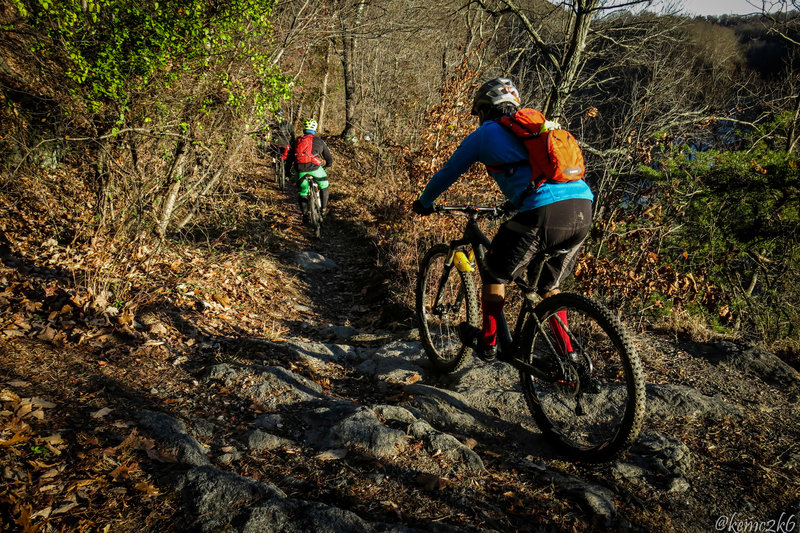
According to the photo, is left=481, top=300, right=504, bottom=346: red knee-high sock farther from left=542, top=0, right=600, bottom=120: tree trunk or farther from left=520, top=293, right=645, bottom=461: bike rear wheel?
left=542, top=0, right=600, bottom=120: tree trunk

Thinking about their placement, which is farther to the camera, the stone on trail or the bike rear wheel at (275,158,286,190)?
the bike rear wheel at (275,158,286,190)

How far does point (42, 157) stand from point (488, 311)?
19.6ft

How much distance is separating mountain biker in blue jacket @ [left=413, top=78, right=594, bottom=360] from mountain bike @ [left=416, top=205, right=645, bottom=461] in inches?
5.3

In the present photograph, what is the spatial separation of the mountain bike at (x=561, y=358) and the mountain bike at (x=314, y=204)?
226 inches

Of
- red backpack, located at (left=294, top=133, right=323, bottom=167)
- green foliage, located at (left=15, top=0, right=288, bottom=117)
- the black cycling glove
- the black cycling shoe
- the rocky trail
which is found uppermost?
green foliage, located at (left=15, top=0, right=288, bottom=117)

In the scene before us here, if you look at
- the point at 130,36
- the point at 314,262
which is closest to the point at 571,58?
the point at 314,262

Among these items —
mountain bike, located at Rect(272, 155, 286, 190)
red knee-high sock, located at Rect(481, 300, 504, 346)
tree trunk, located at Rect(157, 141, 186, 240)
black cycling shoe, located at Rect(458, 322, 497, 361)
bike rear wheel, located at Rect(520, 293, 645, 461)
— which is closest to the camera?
bike rear wheel, located at Rect(520, 293, 645, 461)

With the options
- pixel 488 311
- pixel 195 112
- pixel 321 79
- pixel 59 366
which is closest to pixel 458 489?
pixel 488 311

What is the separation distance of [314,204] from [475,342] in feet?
22.2

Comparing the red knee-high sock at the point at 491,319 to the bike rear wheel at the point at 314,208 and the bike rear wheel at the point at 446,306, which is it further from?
the bike rear wheel at the point at 314,208

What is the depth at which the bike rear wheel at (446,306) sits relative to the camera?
13.6 ft

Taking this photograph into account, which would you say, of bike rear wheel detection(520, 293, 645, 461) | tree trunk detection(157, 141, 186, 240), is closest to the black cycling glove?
bike rear wheel detection(520, 293, 645, 461)

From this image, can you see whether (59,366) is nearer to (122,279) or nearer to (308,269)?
(122,279)

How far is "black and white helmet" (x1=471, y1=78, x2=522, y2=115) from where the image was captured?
3266 millimetres
